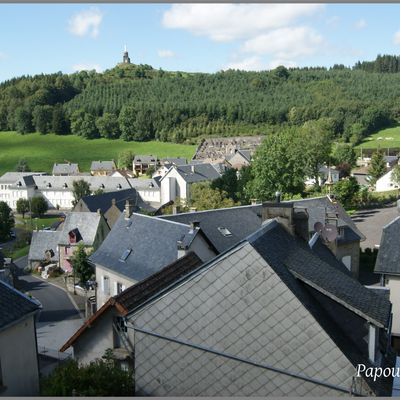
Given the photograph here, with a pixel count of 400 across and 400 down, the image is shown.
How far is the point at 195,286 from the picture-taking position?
30.1 feet

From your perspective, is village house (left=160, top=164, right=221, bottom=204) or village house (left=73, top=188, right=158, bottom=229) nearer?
village house (left=73, top=188, right=158, bottom=229)

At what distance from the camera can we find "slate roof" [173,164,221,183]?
214 ft

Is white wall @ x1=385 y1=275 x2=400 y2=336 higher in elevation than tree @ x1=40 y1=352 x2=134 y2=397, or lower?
lower

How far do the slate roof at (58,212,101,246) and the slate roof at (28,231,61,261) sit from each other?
5.12 feet

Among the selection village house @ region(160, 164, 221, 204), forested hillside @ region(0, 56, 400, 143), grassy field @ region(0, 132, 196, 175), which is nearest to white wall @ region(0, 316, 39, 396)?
village house @ region(160, 164, 221, 204)

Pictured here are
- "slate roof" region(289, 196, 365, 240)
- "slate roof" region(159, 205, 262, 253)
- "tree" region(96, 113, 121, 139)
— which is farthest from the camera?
"tree" region(96, 113, 121, 139)

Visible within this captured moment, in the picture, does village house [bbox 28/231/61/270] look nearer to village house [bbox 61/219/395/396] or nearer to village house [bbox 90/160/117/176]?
village house [bbox 61/219/395/396]

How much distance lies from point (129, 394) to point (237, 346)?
2474 mm

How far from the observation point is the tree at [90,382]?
9.18 meters

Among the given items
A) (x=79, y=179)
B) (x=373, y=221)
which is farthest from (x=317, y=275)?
(x=79, y=179)

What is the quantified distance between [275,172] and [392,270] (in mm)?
27745

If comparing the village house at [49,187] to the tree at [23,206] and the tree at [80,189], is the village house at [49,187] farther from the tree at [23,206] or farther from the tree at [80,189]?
the tree at [23,206]

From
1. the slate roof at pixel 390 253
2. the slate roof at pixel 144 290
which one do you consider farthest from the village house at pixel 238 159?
the slate roof at pixel 144 290

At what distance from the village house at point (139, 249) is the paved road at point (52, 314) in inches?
90.7
